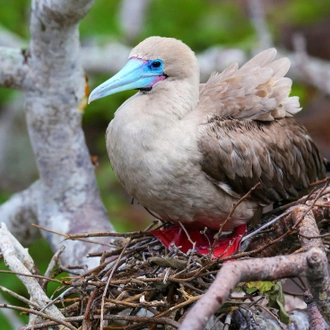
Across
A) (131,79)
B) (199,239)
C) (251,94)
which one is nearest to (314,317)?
(199,239)

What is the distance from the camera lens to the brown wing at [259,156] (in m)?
4.59

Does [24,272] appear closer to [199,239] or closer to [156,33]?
[199,239]

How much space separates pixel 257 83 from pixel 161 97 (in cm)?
70

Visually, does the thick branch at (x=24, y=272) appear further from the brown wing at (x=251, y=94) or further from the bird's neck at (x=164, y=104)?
the brown wing at (x=251, y=94)

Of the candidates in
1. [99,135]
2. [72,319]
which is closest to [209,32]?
[99,135]

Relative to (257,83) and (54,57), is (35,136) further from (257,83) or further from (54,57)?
(257,83)

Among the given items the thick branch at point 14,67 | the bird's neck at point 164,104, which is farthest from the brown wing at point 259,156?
the thick branch at point 14,67

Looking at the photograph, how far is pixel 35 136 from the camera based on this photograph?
594 cm

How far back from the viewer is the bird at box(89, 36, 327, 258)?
14.7 feet

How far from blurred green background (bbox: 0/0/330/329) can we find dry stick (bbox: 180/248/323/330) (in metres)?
4.94

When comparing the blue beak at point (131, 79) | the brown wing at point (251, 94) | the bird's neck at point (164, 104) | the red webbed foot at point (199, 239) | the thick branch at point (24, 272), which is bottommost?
the red webbed foot at point (199, 239)

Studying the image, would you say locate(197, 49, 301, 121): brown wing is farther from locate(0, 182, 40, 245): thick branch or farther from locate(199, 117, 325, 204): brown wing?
locate(0, 182, 40, 245): thick branch

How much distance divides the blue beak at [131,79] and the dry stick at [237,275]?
1.71 meters

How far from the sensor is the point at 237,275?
3.00 meters
